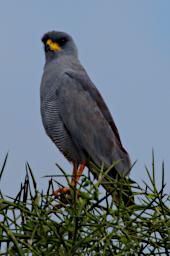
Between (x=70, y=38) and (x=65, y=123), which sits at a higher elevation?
(x=70, y=38)

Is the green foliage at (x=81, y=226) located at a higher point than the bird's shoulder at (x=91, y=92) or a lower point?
lower

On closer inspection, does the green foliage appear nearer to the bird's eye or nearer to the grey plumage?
the grey plumage

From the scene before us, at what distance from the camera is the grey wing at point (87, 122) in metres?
7.08

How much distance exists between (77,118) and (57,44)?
128cm

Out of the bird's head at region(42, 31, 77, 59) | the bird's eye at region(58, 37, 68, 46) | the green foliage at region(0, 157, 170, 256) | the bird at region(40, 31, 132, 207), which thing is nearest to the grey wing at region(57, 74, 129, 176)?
the bird at region(40, 31, 132, 207)

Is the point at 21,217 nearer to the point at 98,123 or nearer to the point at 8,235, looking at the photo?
the point at 8,235

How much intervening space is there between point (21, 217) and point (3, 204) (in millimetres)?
84

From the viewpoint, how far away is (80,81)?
741 cm

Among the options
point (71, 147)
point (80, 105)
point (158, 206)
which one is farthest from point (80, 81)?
point (158, 206)

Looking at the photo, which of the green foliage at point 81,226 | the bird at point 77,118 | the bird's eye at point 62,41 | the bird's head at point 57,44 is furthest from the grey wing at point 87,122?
the green foliage at point 81,226

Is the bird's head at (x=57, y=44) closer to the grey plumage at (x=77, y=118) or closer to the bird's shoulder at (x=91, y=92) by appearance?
the grey plumage at (x=77, y=118)

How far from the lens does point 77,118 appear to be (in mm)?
7254

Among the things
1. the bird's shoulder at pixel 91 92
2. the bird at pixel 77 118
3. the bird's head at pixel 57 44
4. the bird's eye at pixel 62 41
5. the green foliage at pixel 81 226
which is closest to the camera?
the green foliage at pixel 81 226

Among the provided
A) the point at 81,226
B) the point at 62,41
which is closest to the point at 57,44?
the point at 62,41
